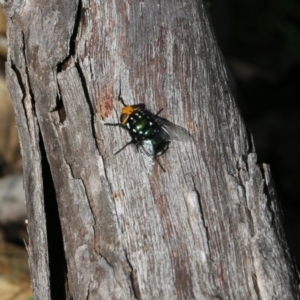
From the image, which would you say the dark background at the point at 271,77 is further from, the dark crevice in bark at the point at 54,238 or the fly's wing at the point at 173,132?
the dark crevice in bark at the point at 54,238

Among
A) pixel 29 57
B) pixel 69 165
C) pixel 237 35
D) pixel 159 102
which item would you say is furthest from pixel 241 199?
pixel 237 35

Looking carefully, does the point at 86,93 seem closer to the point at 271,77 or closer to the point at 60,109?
→ the point at 60,109

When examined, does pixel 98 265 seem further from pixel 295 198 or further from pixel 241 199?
pixel 295 198

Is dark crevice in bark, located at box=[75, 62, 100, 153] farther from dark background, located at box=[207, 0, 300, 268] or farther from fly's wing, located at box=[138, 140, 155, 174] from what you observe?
dark background, located at box=[207, 0, 300, 268]

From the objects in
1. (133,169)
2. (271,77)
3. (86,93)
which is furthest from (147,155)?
(271,77)

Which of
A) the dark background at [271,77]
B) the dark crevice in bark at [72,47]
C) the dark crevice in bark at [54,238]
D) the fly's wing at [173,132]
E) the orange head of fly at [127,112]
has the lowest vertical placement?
the dark crevice in bark at [54,238]

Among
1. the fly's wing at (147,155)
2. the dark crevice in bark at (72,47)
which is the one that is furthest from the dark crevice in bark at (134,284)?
the dark crevice in bark at (72,47)

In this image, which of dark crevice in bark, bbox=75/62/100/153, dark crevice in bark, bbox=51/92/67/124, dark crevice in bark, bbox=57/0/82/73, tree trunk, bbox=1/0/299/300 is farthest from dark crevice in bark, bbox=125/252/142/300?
dark crevice in bark, bbox=57/0/82/73
